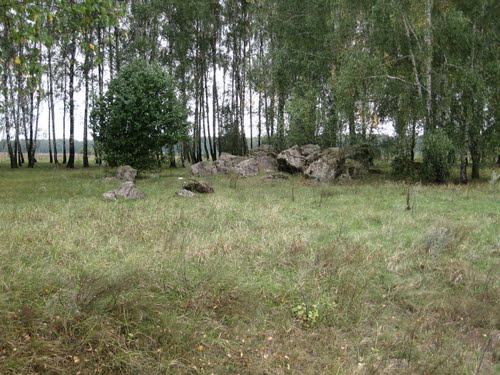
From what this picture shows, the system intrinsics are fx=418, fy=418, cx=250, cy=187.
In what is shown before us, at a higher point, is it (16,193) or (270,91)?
(270,91)

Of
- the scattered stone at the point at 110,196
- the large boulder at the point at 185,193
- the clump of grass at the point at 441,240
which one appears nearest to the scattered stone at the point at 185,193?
the large boulder at the point at 185,193

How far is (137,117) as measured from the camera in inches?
872

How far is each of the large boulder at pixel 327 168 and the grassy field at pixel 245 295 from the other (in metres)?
10.4

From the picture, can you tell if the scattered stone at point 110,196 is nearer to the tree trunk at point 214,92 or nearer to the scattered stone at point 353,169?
the scattered stone at point 353,169

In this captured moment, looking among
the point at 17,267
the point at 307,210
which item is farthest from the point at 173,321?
the point at 307,210

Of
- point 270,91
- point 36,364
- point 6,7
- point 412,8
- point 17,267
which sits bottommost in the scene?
point 36,364

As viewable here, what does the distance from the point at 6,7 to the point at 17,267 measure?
340 cm

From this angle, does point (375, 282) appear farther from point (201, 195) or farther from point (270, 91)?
point (270, 91)

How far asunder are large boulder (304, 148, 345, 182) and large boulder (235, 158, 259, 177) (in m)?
3.28

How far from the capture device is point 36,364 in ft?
12.5

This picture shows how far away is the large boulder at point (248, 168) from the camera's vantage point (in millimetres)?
22725

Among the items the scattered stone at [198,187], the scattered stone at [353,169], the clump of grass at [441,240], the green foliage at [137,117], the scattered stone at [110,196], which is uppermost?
the green foliage at [137,117]

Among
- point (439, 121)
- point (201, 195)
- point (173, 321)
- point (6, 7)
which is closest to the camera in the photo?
point (173, 321)

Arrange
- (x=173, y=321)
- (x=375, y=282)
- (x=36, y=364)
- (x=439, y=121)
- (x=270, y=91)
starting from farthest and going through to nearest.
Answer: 1. (x=270, y=91)
2. (x=439, y=121)
3. (x=375, y=282)
4. (x=173, y=321)
5. (x=36, y=364)
